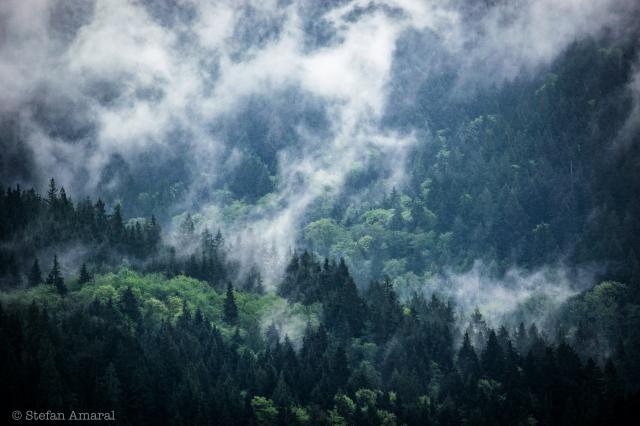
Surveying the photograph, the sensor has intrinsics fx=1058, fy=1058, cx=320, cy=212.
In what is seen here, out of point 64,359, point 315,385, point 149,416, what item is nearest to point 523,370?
point 315,385

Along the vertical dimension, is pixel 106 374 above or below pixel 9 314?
below

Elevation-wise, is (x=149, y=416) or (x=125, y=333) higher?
(x=125, y=333)

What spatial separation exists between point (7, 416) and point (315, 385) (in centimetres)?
5571

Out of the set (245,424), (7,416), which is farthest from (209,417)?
(7,416)

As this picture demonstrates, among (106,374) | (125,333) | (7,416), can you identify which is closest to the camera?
(7,416)

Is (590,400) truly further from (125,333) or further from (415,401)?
(125,333)

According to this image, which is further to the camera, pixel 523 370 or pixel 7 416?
pixel 523 370

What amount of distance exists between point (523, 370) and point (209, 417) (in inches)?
2330

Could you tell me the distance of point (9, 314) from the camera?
599 ft

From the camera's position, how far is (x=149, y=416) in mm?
175125

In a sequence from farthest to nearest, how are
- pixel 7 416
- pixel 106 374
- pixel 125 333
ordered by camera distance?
pixel 125 333, pixel 106 374, pixel 7 416

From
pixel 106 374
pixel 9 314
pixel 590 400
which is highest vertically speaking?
pixel 9 314

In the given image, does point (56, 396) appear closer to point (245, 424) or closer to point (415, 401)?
point (245, 424)

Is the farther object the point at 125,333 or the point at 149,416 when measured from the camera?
the point at 125,333
